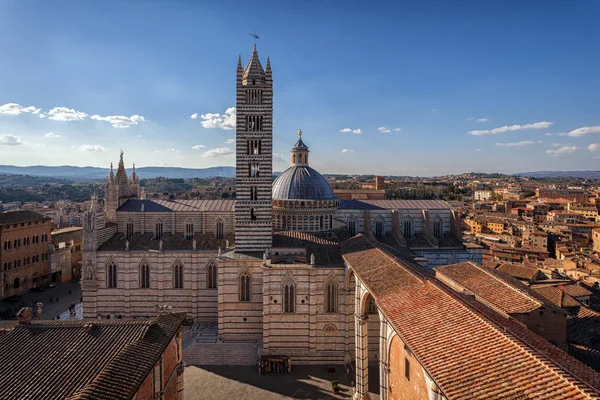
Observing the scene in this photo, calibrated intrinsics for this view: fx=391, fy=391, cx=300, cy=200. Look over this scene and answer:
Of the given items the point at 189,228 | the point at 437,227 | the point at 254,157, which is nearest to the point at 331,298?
the point at 254,157

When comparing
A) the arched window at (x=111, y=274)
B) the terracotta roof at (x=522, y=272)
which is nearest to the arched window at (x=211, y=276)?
the arched window at (x=111, y=274)

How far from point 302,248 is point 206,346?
34.9 feet

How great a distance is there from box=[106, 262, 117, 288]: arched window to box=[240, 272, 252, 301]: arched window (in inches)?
505

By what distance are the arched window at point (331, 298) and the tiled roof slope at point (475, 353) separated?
40.6ft

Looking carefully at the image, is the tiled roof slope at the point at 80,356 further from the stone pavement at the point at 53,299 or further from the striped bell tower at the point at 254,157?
the stone pavement at the point at 53,299

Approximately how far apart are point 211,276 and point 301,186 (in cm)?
1184

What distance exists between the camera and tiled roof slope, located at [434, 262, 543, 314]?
19.0 meters

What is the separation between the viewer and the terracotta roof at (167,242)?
118 ft

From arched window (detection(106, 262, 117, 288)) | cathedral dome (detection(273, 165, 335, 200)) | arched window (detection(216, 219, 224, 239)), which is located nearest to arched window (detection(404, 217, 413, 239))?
cathedral dome (detection(273, 165, 335, 200))

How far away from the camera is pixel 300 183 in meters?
37.9

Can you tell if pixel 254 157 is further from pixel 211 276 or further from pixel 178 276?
pixel 178 276

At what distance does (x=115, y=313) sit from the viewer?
35.5 m

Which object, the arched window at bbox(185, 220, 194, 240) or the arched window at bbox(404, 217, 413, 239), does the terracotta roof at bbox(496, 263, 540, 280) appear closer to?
the arched window at bbox(404, 217, 413, 239)

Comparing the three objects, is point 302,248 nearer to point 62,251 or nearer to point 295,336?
point 295,336
